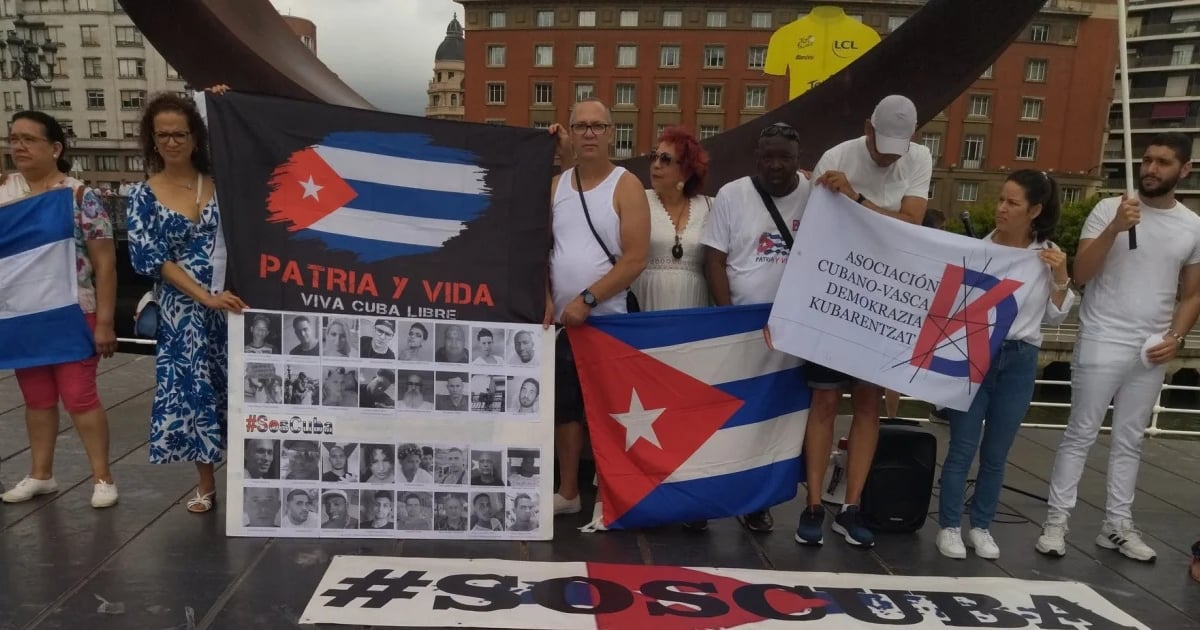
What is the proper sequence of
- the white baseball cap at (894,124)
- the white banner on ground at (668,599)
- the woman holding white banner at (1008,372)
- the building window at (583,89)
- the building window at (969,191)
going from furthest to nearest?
the building window at (583,89) < the building window at (969,191) < the woman holding white banner at (1008,372) < the white baseball cap at (894,124) < the white banner on ground at (668,599)

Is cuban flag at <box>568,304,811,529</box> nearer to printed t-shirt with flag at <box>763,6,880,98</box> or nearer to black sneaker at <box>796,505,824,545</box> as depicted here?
black sneaker at <box>796,505,824,545</box>

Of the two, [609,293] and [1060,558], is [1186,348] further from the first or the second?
[609,293]

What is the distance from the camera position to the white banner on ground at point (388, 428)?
10.3ft

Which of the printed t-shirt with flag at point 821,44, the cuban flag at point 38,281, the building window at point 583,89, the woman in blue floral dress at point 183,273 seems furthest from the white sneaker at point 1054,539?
the building window at point 583,89

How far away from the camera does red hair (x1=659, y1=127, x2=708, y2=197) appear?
3.41 m

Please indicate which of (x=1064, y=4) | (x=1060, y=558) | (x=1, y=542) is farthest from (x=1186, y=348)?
(x=1064, y=4)

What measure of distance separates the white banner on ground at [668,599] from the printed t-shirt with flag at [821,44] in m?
5.93

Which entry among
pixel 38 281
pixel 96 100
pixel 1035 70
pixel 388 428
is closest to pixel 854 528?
pixel 388 428

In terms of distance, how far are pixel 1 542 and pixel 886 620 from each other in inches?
142

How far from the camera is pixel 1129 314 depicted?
3.25 m

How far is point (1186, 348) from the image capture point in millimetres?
21875

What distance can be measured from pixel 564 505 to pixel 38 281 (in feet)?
8.65

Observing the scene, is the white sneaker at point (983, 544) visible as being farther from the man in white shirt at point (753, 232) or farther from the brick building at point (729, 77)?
the brick building at point (729, 77)

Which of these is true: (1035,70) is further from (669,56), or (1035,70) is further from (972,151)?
(669,56)
